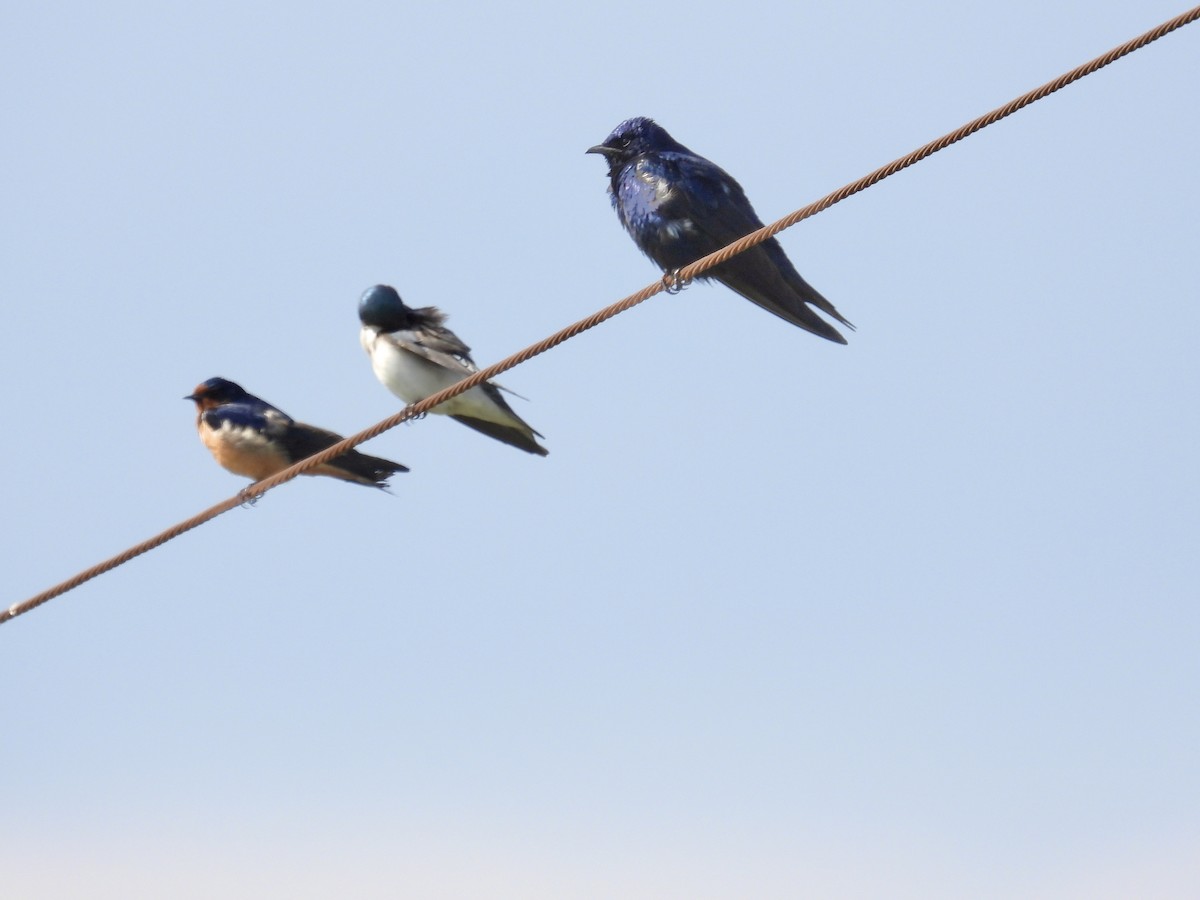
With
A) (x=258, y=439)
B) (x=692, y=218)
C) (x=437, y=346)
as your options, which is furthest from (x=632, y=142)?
(x=258, y=439)

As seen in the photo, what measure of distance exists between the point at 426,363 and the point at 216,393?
5.09ft

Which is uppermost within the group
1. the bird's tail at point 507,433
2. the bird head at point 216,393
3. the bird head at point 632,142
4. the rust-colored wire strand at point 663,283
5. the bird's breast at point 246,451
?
the bird head at point 632,142

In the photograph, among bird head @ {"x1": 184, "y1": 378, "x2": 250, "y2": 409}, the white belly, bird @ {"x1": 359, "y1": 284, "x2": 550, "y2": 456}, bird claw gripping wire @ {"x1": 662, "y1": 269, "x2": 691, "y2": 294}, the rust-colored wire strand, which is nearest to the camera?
the rust-colored wire strand

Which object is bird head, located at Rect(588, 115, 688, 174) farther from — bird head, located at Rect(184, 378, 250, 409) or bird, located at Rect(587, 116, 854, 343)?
bird head, located at Rect(184, 378, 250, 409)

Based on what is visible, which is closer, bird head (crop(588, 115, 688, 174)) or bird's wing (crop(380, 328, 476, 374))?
bird's wing (crop(380, 328, 476, 374))

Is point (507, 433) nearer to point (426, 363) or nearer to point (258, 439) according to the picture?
point (426, 363)

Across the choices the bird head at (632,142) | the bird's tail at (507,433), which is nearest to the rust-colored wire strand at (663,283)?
the bird's tail at (507,433)

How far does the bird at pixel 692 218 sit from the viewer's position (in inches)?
359

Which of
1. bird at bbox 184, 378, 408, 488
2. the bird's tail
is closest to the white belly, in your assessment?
the bird's tail

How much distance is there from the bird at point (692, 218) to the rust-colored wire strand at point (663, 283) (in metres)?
1.36

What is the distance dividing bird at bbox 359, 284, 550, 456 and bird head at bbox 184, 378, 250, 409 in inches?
41.1

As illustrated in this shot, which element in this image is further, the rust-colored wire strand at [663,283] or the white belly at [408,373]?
the white belly at [408,373]

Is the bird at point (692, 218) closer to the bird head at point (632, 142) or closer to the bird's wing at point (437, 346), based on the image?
the bird head at point (632, 142)

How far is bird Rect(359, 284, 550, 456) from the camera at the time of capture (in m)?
9.09
